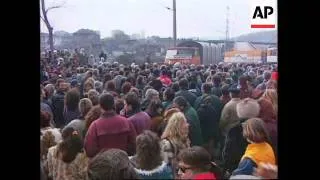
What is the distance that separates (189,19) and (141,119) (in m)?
0.86

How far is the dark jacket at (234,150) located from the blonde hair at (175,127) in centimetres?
34

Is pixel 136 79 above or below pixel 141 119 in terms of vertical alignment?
above

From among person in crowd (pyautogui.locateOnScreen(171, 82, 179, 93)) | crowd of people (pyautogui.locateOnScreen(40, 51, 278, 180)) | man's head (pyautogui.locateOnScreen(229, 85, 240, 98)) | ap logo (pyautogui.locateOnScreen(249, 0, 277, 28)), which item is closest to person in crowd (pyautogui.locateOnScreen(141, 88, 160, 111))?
crowd of people (pyautogui.locateOnScreen(40, 51, 278, 180))

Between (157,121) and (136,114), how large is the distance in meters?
0.17

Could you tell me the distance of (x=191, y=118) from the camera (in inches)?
150

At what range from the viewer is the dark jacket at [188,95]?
3848mm

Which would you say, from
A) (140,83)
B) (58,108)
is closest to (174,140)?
(140,83)

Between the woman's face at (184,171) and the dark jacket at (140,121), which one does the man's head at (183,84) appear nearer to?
the dark jacket at (140,121)

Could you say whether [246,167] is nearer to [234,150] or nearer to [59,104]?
[234,150]

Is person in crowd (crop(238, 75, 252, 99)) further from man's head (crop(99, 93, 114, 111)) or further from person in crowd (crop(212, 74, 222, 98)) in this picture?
man's head (crop(99, 93, 114, 111))
